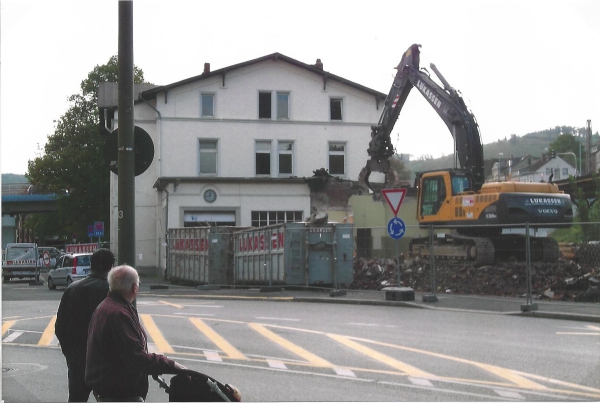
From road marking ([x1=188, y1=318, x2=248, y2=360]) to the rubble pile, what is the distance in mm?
7008

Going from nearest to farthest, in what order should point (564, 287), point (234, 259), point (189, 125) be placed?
point (564, 287), point (234, 259), point (189, 125)

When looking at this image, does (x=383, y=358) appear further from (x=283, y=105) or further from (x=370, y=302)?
(x=283, y=105)

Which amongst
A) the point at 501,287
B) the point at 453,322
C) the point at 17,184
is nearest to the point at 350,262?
the point at 501,287

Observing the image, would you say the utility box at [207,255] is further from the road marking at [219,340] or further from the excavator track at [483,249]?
the road marking at [219,340]

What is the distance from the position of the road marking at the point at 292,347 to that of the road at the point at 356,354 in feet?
0.05

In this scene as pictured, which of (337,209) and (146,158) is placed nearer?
(146,158)

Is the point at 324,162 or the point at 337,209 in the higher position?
the point at 324,162

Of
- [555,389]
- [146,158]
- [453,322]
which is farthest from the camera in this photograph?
[453,322]

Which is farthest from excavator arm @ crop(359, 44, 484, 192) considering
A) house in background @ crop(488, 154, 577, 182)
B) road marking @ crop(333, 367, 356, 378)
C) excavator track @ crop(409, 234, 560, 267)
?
road marking @ crop(333, 367, 356, 378)

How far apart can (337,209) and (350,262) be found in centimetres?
1729

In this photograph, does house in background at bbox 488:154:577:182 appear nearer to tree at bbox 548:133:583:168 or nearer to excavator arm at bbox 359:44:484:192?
tree at bbox 548:133:583:168

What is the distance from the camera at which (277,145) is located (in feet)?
134

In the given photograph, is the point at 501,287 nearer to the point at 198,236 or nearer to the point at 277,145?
the point at 198,236

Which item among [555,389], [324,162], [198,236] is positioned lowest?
[555,389]
